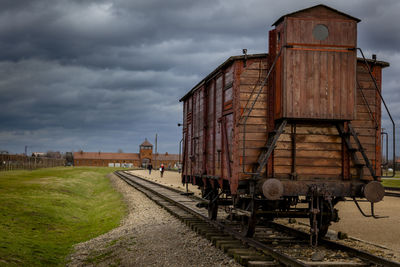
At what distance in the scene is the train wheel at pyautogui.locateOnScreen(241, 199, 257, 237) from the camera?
9.13 meters

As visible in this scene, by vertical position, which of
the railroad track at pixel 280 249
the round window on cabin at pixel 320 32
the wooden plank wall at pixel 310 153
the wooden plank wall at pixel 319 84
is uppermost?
the round window on cabin at pixel 320 32

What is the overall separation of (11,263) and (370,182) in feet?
27.0

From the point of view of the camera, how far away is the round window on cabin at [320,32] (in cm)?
929

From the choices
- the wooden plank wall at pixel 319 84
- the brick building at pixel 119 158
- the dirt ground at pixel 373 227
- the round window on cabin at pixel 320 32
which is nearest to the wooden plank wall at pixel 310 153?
the wooden plank wall at pixel 319 84

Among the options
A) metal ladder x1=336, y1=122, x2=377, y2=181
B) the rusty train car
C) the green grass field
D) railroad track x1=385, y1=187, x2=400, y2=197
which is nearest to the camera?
the rusty train car

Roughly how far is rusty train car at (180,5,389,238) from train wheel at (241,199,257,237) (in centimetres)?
2

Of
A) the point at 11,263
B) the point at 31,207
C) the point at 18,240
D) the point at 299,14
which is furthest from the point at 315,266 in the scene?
the point at 31,207

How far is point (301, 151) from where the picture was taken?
30.9ft

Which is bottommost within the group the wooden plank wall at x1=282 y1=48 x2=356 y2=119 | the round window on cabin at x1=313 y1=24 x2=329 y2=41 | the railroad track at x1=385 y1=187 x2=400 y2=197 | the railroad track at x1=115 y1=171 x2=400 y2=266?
the railroad track at x1=385 y1=187 x2=400 y2=197

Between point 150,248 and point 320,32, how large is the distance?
645 centimetres

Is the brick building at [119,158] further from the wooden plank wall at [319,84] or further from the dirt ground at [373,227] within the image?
the wooden plank wall at [319,84]

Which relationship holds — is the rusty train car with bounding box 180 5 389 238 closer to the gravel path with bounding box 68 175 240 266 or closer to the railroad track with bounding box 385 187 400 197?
the gravel path with bounding box 68 175 240 266

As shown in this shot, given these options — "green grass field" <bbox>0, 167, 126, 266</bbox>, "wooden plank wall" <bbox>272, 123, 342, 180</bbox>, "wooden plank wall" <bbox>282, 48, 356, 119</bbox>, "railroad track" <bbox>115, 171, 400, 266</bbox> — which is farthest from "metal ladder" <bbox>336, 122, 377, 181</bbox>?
"green grass field" <bbox>0, 167, 126, 266</bbox>

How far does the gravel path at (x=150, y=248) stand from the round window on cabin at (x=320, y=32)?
17.4 ft
